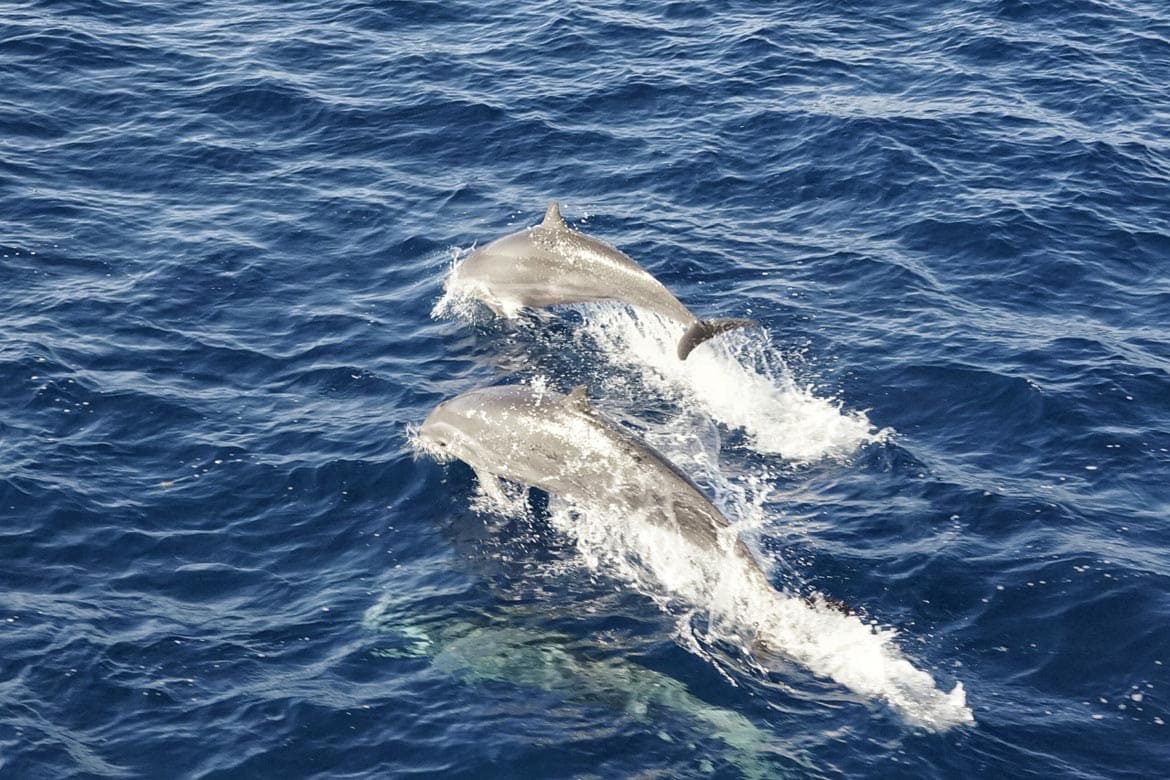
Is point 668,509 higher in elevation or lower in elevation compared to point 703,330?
lower

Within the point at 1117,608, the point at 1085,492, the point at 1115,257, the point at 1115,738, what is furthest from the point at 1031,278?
the point at 1115,738

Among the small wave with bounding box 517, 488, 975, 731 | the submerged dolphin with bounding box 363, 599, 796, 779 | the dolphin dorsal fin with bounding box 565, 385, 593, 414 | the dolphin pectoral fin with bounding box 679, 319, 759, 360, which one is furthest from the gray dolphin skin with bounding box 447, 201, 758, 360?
the submerged dolphin with bounding box 363, 599, 796, 779

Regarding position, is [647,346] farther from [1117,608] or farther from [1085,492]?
[1117,608]

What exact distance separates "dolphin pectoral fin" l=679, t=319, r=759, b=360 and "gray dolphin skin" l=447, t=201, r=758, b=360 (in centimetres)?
76

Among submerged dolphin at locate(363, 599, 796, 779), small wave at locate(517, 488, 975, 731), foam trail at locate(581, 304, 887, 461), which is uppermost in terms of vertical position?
foam trail at locate(581, 304, 887, 461)

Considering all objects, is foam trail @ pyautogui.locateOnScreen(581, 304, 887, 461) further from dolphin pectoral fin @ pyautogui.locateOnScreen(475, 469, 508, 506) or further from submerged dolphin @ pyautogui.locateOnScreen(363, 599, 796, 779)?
submerged dolphin @ pyautogui.locateOnScreen(363, 599, 796, 779)

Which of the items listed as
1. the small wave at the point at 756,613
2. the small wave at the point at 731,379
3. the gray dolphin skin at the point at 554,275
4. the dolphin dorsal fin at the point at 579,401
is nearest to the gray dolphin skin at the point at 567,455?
the dolphin dorsal fin at the point at 579,401

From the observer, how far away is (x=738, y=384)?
25.6 metres

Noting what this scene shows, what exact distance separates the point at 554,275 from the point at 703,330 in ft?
14.9

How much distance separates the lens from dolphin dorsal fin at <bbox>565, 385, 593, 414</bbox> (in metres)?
21.5

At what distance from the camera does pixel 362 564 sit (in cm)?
2114

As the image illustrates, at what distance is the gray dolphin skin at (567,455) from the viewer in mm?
20469

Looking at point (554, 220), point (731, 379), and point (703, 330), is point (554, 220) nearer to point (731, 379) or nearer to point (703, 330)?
point (731, 379)

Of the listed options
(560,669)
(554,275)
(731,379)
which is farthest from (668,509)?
(554,275)
